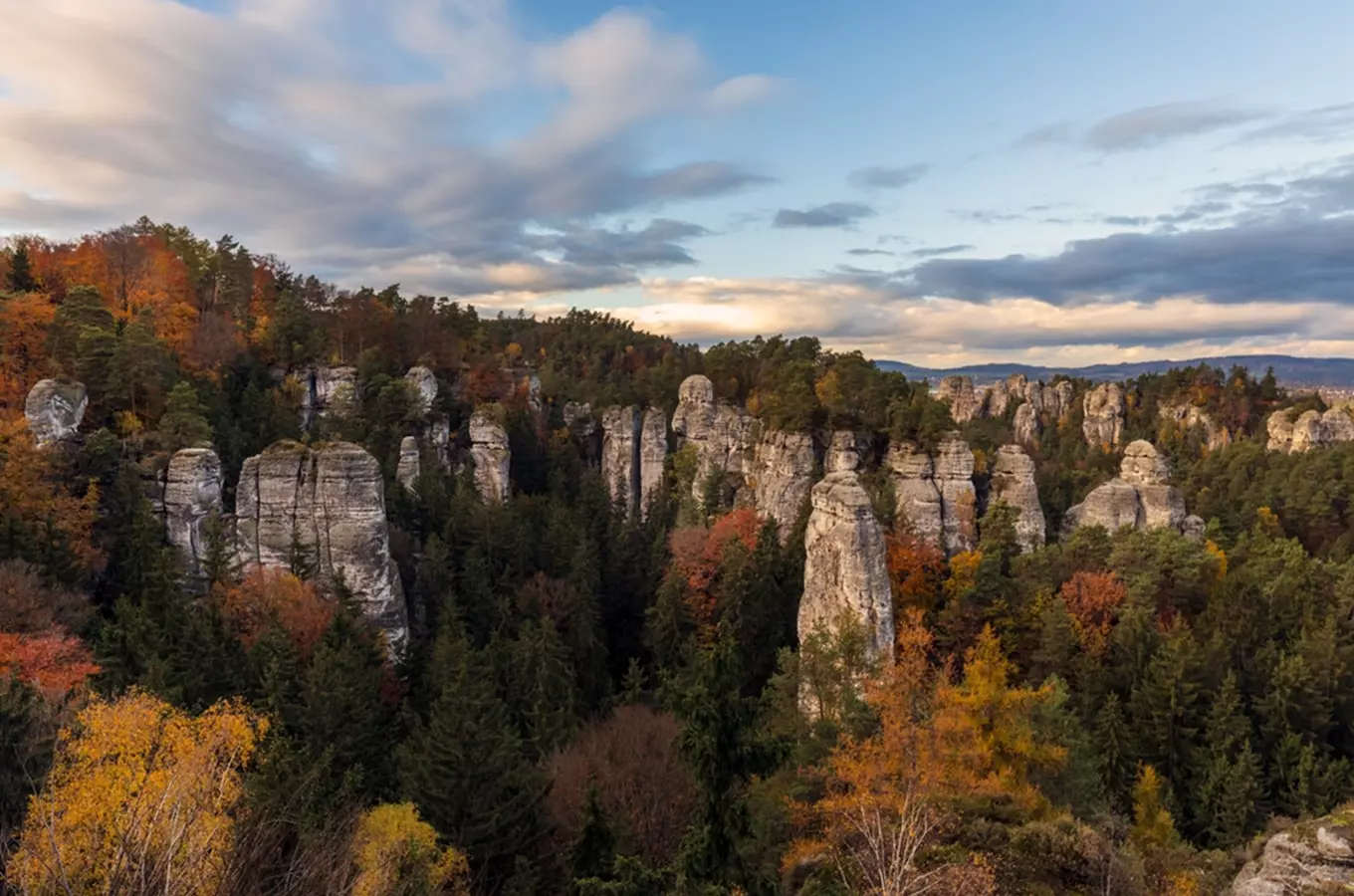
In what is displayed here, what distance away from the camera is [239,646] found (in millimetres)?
25375

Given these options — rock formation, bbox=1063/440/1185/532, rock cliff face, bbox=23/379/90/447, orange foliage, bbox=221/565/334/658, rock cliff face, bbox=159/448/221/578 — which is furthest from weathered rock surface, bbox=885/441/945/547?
rock cliff face, bbox=23/379/90/447

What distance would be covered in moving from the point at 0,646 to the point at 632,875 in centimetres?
1918

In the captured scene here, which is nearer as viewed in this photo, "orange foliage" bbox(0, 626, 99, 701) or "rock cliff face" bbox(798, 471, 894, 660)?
"orange foliage" bbox(0, 626, 99, 701)

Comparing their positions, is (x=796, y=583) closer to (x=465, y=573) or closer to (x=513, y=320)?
(x=465, y=573)

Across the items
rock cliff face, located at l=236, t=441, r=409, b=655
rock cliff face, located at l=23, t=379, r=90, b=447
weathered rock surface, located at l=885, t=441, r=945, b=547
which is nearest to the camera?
rock cliff face, located at l=23, t=379, r=90, b=447

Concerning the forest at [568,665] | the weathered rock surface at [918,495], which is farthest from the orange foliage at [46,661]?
the weathered rock surface at [918,495]

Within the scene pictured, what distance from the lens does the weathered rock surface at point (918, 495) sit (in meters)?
36.9

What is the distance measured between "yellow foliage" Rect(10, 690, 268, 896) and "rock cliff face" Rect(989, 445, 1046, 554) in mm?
33620

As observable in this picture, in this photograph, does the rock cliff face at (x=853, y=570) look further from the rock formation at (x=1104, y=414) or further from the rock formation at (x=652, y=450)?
the rock formation at (x=1104, y=414)

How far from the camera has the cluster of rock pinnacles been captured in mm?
29562

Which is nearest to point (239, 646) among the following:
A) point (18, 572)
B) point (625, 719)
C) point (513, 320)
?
point (18, 572)

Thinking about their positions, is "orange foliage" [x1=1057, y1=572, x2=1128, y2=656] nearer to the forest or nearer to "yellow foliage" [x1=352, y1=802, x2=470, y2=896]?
the forest

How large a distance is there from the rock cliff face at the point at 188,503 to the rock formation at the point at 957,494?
33.7 meters

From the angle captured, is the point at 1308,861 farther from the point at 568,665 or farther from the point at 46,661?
the point at 46,661
